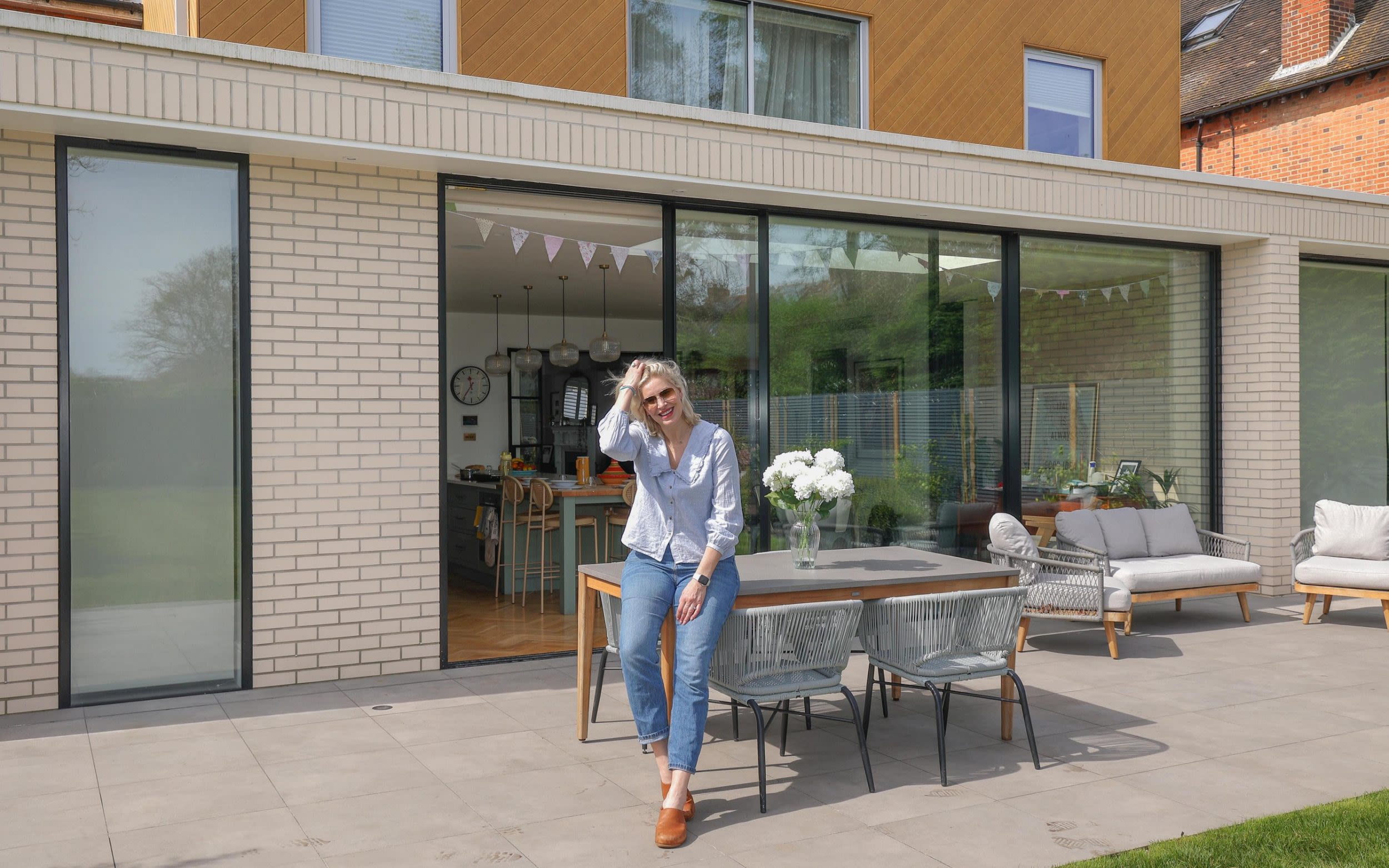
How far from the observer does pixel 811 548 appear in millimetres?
5008

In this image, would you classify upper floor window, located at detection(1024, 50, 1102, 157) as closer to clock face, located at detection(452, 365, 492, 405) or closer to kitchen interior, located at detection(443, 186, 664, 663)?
kitchen interior, located at detection(443, 186, 664, 663)

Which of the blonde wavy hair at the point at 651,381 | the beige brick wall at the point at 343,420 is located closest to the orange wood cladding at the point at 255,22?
the beige brick wall at the point at 343,420

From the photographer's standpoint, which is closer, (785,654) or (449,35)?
(785,654)

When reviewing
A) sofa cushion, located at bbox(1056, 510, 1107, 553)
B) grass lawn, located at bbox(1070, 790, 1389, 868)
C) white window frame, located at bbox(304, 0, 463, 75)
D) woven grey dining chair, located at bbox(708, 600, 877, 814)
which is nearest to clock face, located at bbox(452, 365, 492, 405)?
white window frame, located at bbox(304, 0, 463, 75)

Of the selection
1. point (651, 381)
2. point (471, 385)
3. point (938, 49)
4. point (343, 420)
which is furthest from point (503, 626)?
point (471, 385)

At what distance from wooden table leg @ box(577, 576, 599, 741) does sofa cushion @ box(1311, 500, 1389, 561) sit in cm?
572

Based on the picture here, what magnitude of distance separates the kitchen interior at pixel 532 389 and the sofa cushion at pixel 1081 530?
322cm

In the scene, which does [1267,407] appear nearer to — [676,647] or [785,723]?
[785,723]

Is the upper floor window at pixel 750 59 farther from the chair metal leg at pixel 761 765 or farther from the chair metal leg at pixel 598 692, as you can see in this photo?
the chair metal leg at pixel 761 765

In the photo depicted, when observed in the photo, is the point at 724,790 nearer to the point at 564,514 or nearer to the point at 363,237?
the point at 363,237

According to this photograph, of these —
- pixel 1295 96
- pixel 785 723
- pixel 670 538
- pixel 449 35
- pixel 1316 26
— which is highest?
pixel 1316 26

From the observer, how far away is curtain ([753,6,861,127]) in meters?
7.91

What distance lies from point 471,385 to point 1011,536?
346 inches

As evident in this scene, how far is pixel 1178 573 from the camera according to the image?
709 cm
